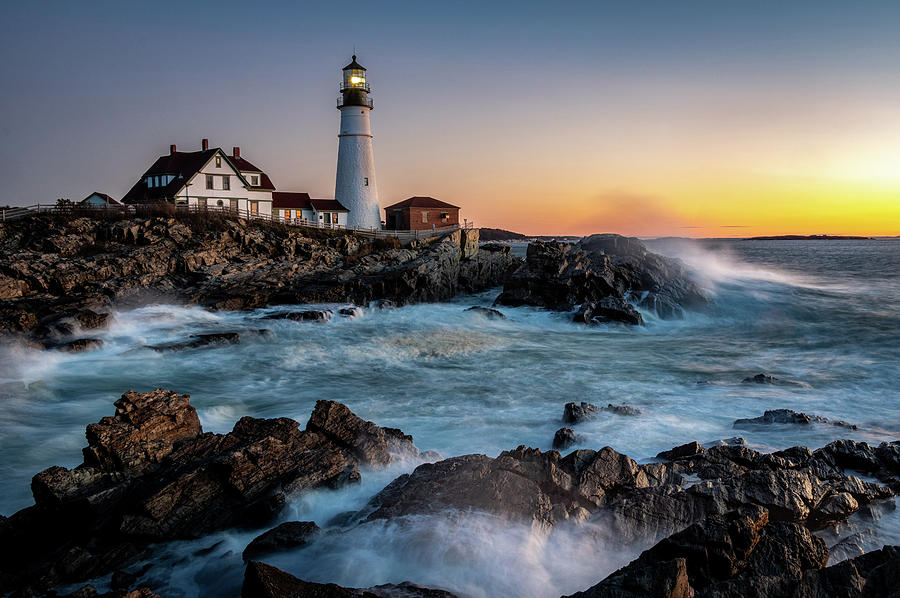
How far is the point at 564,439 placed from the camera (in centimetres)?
816

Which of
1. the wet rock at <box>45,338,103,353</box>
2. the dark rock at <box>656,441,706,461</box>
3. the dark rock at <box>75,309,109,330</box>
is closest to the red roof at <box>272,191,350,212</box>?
the dark rock at <box>75,309,109,330</box>

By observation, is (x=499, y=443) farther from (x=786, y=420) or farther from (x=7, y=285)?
(x=7, y=285)

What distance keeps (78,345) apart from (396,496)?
44.2 ft

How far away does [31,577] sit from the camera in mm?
4703

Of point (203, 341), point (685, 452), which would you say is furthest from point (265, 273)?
point (685, 452)

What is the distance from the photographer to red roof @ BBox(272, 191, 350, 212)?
39.7 m

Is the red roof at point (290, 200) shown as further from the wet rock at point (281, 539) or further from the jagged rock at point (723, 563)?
the jagged rock at point (723, 563)

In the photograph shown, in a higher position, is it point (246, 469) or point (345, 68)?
point (345, 68)

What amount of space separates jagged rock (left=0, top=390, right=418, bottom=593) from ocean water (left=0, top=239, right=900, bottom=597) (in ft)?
0.94

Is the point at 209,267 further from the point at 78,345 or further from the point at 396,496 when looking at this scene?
the point at 396,496

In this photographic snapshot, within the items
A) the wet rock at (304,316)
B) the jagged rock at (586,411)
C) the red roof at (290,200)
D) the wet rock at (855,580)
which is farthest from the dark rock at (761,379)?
the red roof at (290,200)

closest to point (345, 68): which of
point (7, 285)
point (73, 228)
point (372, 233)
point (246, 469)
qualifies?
point (372, 233)

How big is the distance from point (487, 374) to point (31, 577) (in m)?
10.3

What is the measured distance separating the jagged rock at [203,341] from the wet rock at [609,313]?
12227 millimetres
